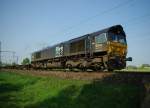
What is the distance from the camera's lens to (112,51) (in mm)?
16422

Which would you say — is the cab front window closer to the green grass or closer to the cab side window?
the cab side window

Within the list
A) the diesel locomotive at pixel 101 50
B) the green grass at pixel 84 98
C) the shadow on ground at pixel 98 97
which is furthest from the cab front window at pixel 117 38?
the green grass at pixel 84 98

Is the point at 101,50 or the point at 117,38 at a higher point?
the point at 117,38

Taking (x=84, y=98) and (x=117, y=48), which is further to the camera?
(x=117, y=48)

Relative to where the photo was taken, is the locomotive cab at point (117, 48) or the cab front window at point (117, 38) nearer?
the locomotive cab at point (117, 48)

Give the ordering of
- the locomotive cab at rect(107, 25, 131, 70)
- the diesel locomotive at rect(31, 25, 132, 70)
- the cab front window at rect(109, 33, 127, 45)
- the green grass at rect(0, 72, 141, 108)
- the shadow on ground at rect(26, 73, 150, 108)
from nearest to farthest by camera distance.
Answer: the shadow on ground at rect(26, 73, 150, 108)
the green grass at rect(0, 72, 141, 108)
the locomotive cab at rect(107, 25, 131, 70)
the diesel locomotive at rect(31, 25, 132, 70)
the cab front window at rect(109, 33, 127, 45)

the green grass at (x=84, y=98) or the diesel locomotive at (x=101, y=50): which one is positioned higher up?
the diesel locomotive at (x=101, y=50)

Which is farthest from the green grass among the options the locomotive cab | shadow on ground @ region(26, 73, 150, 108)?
the locomotive cab

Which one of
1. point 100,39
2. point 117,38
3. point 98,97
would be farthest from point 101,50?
point 98,97

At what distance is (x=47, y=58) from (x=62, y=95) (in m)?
22.7

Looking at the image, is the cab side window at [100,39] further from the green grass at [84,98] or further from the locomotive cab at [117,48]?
the green grass at [84,98]

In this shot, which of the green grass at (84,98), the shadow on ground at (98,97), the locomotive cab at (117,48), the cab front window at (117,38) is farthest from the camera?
the cab front window at (117,38)

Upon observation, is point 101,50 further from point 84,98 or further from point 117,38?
point 84,98

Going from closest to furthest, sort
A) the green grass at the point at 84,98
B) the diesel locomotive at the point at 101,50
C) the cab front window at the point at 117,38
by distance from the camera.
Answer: the green grass at the point at 84,98, the diesel locomotive at the point at 101,50, the cab front window at the point at 117,38
